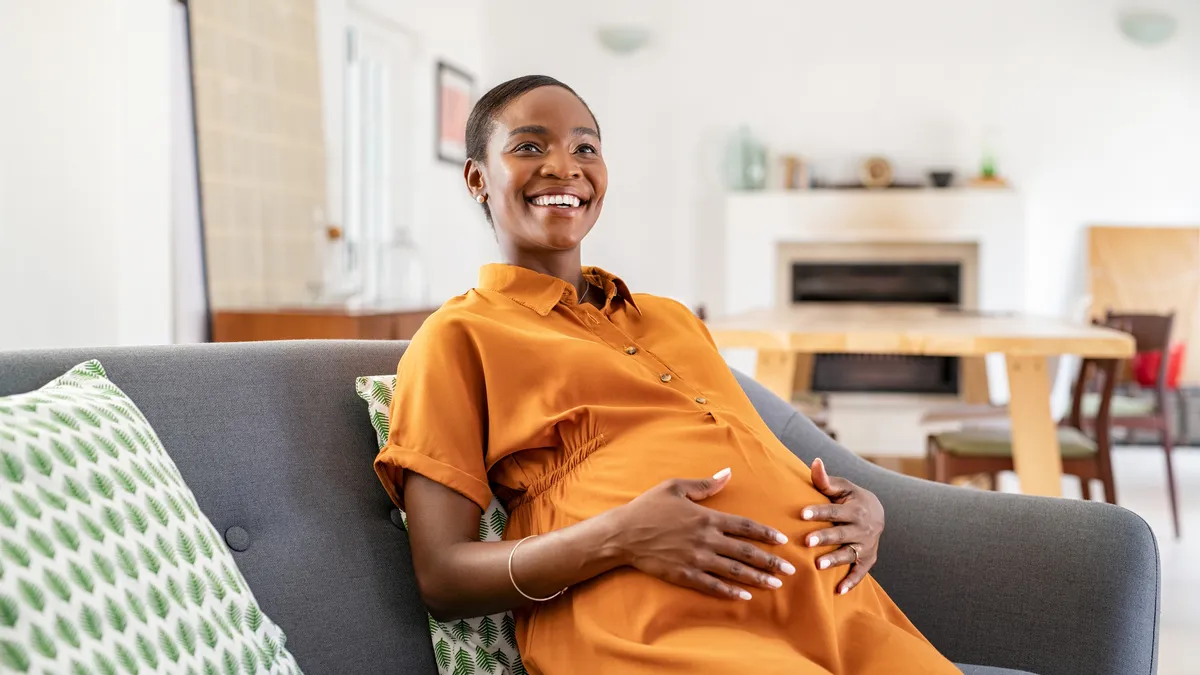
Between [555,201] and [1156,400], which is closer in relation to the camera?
[555,201]

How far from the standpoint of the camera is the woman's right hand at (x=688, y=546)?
105cm

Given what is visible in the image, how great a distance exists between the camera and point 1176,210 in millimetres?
6117

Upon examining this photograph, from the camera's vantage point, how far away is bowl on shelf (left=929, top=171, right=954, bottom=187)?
243 inches

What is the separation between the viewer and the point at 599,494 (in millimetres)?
1137

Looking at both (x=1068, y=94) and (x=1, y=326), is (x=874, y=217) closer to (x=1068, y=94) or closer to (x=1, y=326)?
(x=1068, y=94)

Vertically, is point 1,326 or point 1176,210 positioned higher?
point 1176,210

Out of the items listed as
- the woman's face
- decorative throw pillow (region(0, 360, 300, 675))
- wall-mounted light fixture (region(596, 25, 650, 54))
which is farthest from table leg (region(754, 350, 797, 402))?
→ wall-mounted light fixture (region(596, 25, 650, 54))

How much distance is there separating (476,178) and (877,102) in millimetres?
5466

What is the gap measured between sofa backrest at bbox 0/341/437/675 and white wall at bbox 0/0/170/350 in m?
2.10

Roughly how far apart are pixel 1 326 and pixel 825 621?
8.72 ft

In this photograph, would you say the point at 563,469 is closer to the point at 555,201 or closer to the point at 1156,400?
the point at 555,201

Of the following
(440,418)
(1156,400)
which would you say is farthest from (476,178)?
(1156,400)

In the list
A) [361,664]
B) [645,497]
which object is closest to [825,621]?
[645,497]

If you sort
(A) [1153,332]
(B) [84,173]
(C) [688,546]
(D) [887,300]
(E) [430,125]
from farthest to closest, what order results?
1. (D) [887,300]
2. (E) [430,125]
3. (A) [1153,332]
4. (B) [84,173]
5. (C) [688,546]
